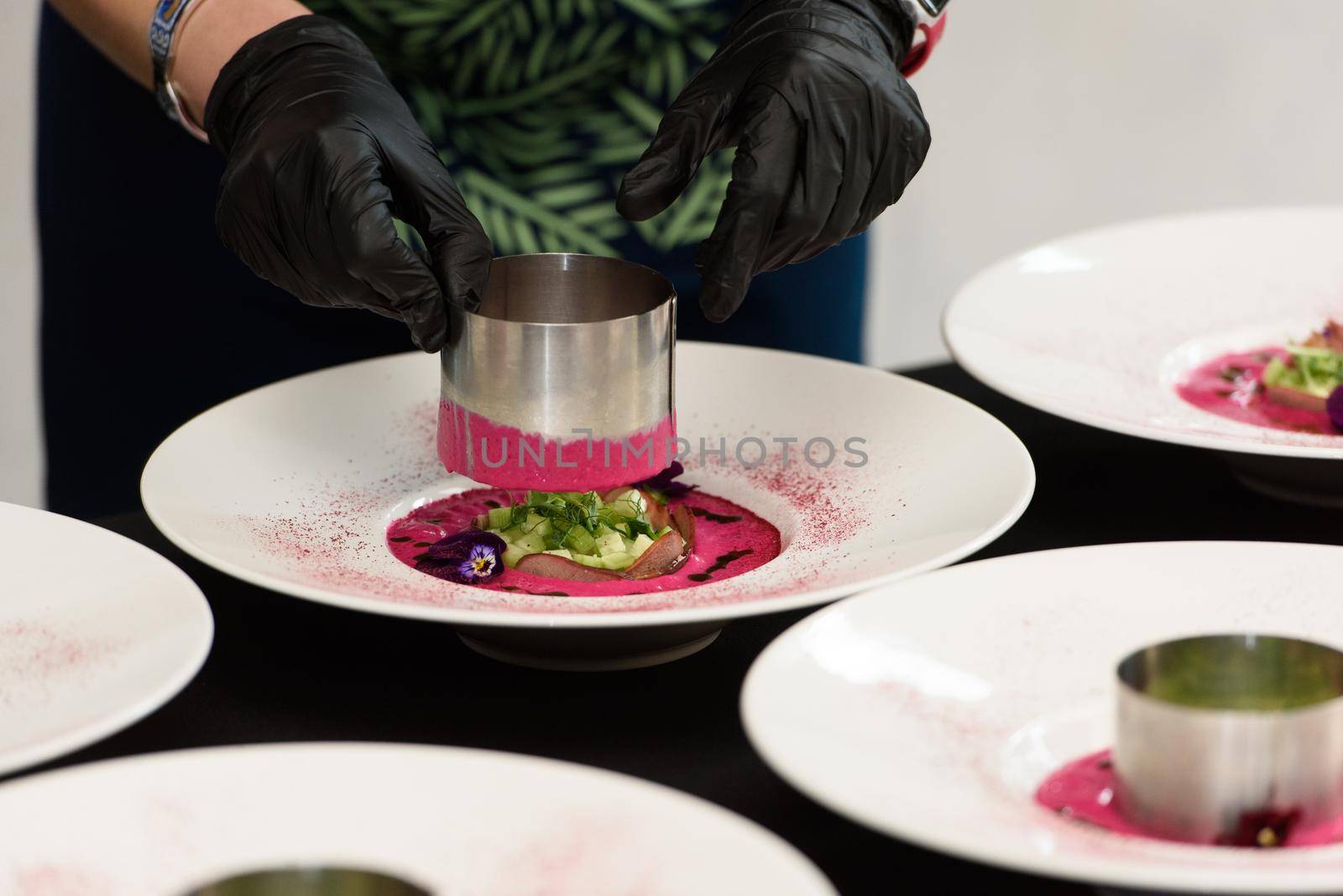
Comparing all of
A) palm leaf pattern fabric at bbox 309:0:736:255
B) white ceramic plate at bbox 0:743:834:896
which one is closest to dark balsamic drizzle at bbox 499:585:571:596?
white ceramic plate at bbox 0:743:834:896

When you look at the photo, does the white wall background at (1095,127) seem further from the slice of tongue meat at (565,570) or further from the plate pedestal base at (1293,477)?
the slice of tongue meat at (565,570)

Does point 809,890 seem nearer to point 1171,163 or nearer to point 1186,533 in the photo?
point 1186,533

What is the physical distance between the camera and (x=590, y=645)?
114 centimetres

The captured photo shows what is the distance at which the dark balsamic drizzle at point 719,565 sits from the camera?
1.37 meters

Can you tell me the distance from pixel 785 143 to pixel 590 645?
577 millimetres

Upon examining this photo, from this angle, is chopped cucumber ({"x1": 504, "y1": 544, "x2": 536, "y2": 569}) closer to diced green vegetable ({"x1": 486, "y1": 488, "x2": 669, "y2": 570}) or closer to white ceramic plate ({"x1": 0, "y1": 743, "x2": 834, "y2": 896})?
diced green vegetable ({"x1": 486, "y1": 488, "x2": 669, "y2": 570})

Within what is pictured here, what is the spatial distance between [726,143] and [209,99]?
54 cm

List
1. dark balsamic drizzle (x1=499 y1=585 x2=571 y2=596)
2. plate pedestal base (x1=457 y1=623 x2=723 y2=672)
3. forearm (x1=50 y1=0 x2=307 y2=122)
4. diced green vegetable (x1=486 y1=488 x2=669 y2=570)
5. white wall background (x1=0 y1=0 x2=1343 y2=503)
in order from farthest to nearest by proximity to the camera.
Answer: white wall background (x1=0 y1=0 x2=1343 y2=503) → forearm (x1=50 y1=0 x2=307 y2=122) → diced green vegetable (x1=486 y1=488 x2=669 y2=570) → dark balsamic drizzle (x1=499 y1=585 x2=571 y2=596) → plate pedestal base (x1=457 y1=623 x2=723 y2=672)

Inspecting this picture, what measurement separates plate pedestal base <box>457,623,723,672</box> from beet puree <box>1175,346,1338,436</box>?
79 cm

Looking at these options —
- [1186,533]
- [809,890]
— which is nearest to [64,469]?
[1186,533]

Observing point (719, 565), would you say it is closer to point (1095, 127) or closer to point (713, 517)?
point (713, 517)

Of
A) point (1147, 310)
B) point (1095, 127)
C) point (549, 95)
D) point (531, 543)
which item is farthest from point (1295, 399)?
point (1095, 127)

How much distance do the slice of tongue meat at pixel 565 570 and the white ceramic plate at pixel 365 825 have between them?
1.62 ft

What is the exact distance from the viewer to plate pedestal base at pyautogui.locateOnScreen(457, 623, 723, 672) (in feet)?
3.68
